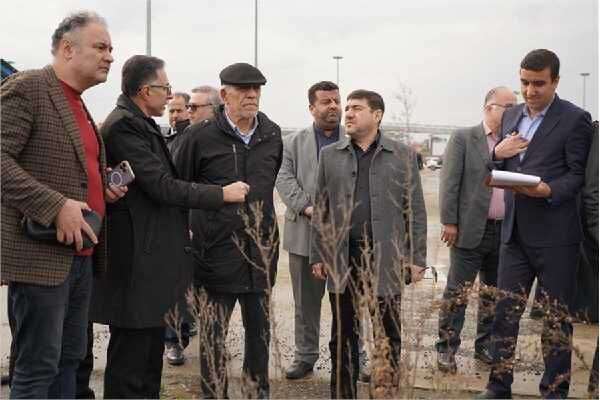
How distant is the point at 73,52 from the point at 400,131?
1562mm

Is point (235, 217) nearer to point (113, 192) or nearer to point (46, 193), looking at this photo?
point (113, 192)

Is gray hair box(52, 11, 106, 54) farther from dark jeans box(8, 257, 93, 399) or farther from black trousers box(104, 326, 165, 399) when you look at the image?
black trousers box(104, 326, 165, 399)

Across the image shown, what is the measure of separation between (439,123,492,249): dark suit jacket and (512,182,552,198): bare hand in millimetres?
1252

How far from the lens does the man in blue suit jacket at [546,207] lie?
4262 millimetres

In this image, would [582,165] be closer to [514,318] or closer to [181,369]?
[514,318]

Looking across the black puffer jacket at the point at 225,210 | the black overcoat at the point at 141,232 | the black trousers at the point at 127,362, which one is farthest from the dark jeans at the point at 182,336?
the black overcoat at the point at 141,232

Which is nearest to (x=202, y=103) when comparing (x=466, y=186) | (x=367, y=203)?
(x=367, y=203)

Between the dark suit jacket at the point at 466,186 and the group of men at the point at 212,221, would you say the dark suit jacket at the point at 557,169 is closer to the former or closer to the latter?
the group of men at the point at 212,221

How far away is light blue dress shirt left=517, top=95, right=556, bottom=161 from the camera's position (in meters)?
4.43

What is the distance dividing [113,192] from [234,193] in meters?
0.63

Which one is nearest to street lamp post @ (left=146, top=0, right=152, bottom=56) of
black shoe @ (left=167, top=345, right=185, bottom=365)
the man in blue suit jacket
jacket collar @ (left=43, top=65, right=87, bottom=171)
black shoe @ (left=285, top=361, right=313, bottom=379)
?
black shoe @ (left=167, top=345, right=185, bottom=365)

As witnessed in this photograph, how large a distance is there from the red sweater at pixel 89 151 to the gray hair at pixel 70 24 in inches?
8.0

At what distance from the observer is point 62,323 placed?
3.29 meters

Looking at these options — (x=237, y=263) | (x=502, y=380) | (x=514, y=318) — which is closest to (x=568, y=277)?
(x=514, y=318)
